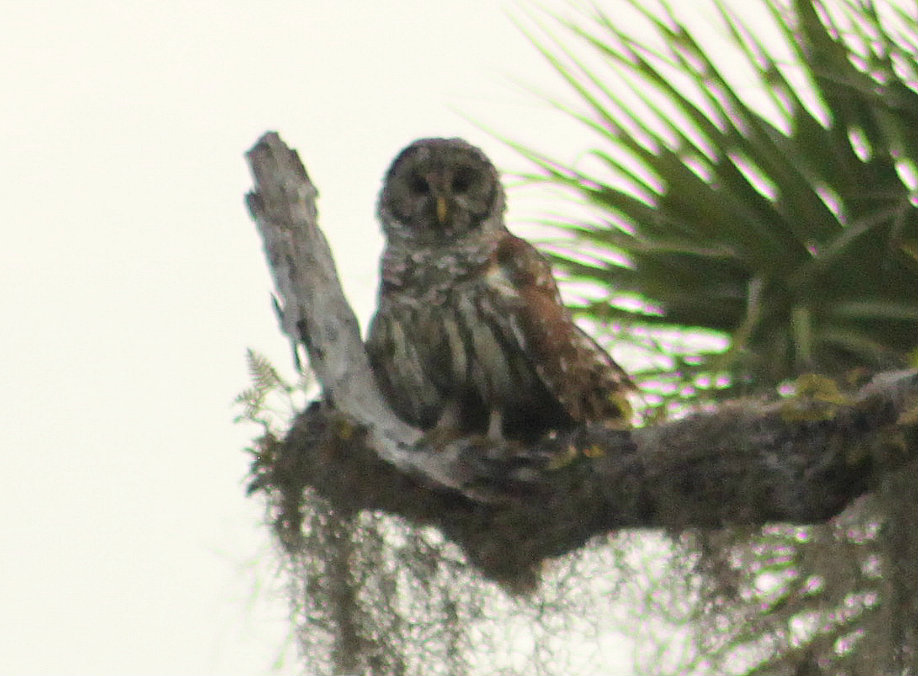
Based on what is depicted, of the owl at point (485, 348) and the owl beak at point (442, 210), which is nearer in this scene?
the owl at point (485, 348)

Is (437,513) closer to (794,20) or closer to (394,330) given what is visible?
(394,330)

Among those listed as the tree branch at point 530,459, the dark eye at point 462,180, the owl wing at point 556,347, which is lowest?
the tree branch at point 530,459

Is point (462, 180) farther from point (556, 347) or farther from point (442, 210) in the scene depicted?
point (556, 347)

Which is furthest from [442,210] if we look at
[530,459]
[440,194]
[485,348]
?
[530,459]

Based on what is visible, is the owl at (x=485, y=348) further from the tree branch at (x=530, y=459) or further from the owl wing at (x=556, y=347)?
the tree branch at (x=530, y=459)

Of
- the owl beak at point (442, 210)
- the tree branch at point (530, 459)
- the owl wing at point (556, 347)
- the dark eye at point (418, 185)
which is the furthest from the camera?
the dark eye at point (418, 185)

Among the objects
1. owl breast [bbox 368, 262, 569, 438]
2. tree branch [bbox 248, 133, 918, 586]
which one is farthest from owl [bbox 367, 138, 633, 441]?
tree branch [bbox 248, 133, 918, 586]

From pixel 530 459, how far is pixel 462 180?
111cm

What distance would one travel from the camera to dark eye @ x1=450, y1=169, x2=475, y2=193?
13.2 ft

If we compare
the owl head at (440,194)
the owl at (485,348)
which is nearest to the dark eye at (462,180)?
the owl head at (440,194)

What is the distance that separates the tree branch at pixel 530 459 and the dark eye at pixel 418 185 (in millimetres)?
416

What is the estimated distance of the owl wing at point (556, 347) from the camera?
357 cm

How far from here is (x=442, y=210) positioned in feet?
12.8

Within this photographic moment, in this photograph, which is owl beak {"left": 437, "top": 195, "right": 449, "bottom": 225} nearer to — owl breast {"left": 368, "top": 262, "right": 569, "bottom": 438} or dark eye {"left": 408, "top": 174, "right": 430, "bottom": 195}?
dark eye {"left": 408, "top": 174, "right": 430, "bottom": 195}
